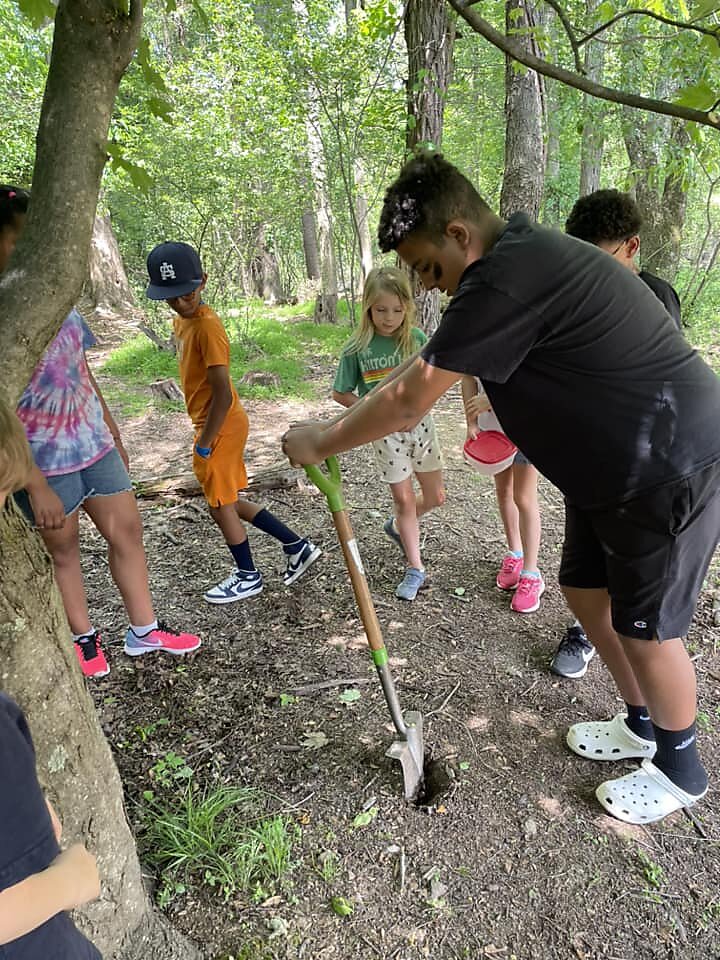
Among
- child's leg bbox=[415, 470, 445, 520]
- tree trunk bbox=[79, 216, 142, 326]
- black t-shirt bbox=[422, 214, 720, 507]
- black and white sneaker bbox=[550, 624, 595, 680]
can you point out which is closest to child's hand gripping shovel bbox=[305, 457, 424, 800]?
black t-shirt bbox=[422, 214, 720, 507]

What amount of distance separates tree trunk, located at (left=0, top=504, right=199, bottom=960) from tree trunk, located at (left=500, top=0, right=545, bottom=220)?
5.51m

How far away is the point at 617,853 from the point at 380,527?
8.23ft

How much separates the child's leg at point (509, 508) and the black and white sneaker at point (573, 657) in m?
0.67

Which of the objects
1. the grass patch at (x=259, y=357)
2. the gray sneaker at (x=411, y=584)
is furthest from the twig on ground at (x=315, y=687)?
the grass patch at (x=259, y=357)

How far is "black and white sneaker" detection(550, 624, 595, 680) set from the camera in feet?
8.55

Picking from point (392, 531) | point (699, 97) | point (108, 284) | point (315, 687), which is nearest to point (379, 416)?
point (699, 97)

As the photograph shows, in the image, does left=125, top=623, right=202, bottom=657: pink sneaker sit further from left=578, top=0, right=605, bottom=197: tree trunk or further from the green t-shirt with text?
left=578, top=0, right=605, bottom=197: tree trunk

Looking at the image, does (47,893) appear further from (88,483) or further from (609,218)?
(609,218)

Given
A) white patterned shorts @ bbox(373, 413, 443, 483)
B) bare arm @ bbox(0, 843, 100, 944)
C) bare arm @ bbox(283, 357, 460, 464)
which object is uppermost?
bare arm @ bbox(283, 357, 460, 464)

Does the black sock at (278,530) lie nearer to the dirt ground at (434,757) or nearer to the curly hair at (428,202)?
the dirt ground at (434,757)

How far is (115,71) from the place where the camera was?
1.39 metres

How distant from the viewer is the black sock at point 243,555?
3.33 metres

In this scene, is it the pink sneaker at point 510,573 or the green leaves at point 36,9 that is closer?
the green leaves at point 36,9

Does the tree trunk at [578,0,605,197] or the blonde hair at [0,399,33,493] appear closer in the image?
the blonde hair at [0,399,33,493]
